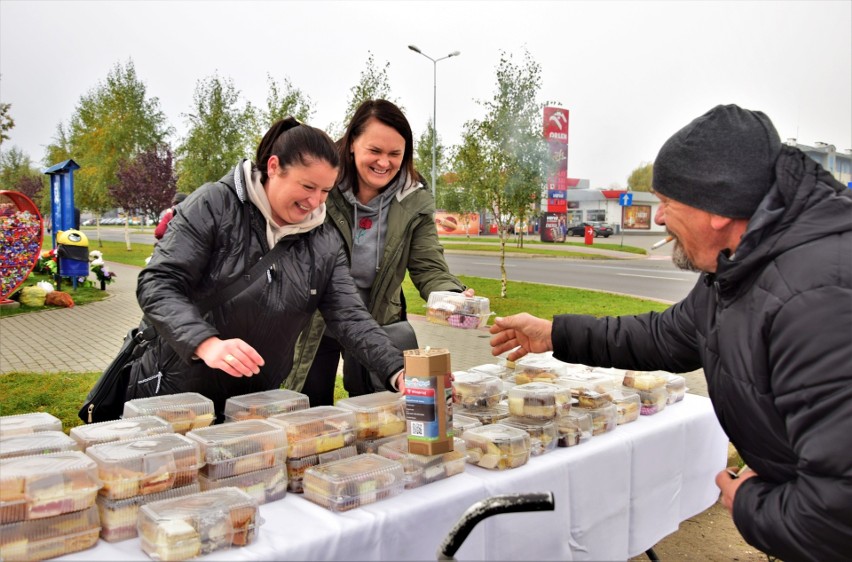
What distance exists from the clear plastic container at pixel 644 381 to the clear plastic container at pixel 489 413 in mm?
650

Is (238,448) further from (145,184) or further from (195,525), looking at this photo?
(145,184)

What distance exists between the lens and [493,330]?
2482 millimetres

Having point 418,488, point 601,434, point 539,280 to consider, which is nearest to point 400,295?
point 601,434

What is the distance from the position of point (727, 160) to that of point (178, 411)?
1.67 metres

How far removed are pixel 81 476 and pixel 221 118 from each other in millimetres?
21290

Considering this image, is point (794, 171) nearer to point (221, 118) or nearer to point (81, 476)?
point (81, 476)

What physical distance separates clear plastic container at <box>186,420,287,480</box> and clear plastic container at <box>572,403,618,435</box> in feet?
3.65

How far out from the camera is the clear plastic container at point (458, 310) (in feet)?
8.57

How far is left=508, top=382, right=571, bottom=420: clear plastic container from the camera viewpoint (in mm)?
2229

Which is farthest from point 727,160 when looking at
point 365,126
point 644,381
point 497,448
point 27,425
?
point 27,425

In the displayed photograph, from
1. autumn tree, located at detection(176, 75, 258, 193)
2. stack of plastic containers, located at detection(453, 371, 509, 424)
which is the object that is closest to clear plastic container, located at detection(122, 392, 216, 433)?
stack of plastic containers, located at detection(453, 371, 509, 424)

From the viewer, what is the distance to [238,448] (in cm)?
169

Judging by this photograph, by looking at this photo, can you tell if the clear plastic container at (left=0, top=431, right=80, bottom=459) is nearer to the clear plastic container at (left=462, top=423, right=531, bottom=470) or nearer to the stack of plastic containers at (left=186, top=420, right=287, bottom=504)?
the stack of plastic containers at (left=186, top=420, right=287, bottom=504)

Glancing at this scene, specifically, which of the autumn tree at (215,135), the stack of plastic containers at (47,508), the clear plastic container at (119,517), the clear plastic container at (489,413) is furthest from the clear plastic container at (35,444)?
the autumn tree at (215,135)
